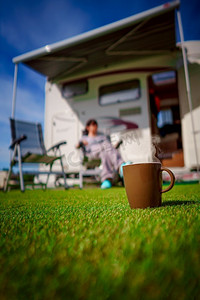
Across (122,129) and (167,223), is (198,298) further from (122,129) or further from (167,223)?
(122,129)

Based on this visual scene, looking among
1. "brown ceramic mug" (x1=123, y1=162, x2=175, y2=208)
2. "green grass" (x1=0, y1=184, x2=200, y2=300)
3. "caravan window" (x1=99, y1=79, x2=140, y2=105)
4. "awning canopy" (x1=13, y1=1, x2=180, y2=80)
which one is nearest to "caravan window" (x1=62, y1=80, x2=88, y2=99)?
"awning canopy" (x1=13, y1=1, x2=180, y2=80)

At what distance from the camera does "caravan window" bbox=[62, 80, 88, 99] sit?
621 cm

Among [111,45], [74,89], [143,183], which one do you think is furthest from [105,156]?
[74,89]

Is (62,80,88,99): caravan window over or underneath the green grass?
over

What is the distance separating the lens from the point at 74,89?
6.30 meters

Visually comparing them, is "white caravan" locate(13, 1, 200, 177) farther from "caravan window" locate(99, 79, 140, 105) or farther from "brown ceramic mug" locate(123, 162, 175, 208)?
"brown ceramic mug" locate(123, 162, 175, 208)

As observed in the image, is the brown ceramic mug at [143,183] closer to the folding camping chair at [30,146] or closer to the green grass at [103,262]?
the green grass at [103,262]

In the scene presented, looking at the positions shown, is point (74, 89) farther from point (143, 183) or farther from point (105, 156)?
point (143, 183)

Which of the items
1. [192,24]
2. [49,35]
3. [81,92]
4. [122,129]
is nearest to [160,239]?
[122,129]

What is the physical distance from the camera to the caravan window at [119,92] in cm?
558

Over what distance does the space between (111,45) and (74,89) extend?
193cm

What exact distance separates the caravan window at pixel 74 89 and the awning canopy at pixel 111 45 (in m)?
0.37

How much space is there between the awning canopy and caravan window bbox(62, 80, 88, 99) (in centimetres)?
37

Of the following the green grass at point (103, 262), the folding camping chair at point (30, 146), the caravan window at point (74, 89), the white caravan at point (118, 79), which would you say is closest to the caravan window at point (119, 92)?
the white caravan at point (118, 79)
